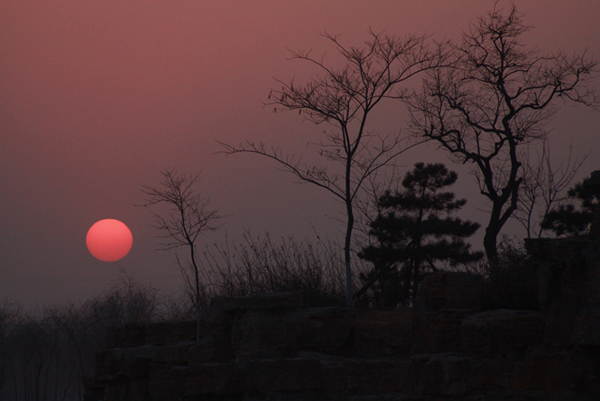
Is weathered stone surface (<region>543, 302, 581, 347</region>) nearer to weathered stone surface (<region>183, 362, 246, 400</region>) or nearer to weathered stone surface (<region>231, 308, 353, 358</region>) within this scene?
weathered stone surface (<region>231, 308, 353, 358</region>)

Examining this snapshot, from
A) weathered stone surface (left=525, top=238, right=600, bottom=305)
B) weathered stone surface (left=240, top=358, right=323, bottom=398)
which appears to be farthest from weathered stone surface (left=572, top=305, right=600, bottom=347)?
weathered stone surface (left=240, top=358, right=323, bottom=398)

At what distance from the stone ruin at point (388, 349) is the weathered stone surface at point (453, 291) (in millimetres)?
13

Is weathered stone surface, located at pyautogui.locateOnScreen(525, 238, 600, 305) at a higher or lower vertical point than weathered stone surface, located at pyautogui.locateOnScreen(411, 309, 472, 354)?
higher

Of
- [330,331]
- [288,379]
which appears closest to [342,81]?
[330,331]

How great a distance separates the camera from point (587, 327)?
200 inches

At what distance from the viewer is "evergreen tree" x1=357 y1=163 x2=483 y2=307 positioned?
1413 cm

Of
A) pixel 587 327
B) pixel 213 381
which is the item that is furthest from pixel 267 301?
pixel 587 327

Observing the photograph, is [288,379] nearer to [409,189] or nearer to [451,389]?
[451,389]

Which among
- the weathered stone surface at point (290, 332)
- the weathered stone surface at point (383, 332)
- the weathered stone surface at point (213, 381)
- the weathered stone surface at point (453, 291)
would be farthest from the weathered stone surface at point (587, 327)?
the weathered stone surface at point (213, 381)

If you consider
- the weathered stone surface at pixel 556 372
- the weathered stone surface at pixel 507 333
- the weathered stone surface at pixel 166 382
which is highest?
the weathered stone surface at pixel 507 333

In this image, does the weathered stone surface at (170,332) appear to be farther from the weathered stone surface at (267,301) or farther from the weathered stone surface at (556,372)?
the weathered stone surface at (556,372)

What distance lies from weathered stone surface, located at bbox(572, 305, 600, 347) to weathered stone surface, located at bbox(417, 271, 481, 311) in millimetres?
2212

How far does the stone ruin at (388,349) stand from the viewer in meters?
5.47

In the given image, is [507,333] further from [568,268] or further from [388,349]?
[388,349]
